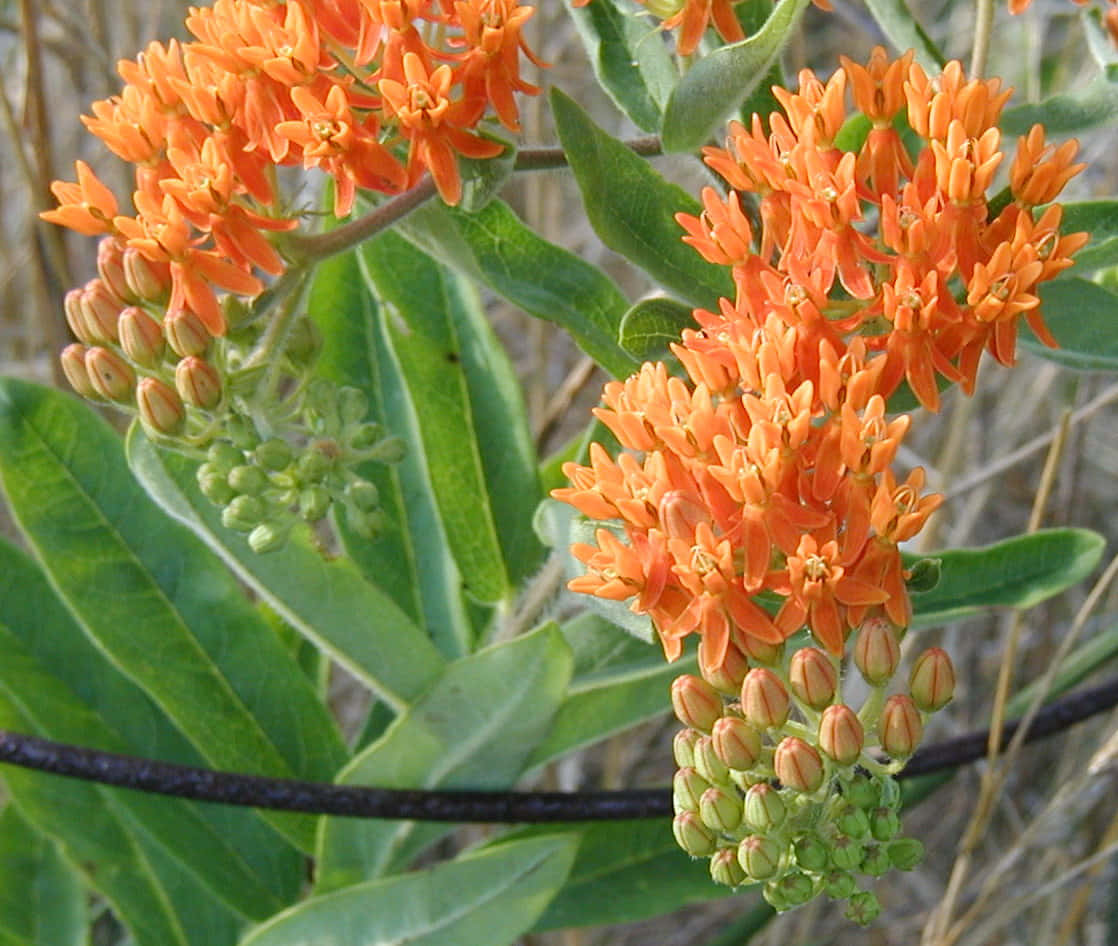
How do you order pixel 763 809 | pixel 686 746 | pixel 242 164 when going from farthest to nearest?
pixel 242 164 < pixel 686 746 < pixel 763 809

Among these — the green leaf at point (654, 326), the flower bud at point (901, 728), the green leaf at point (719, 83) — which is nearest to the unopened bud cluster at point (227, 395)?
the green leaf at point (654, 326)

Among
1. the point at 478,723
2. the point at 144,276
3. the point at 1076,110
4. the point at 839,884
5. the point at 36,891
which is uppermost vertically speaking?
the point at 144,276

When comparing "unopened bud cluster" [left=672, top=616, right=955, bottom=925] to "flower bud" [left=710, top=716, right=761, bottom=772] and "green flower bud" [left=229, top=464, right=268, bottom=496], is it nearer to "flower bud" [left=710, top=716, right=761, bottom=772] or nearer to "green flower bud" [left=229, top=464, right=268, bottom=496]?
"flower bud" [left=710, top=716, right=761, bottom=772]

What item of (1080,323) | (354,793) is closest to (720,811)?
(354,793)

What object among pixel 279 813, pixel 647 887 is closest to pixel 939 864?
pixel 647 887

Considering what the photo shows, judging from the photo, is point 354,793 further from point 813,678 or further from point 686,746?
point 813,678

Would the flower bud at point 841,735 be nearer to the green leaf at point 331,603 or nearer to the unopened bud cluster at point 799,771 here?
the unopened bud cluster at point 799,771

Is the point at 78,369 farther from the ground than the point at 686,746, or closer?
farther from the ground
